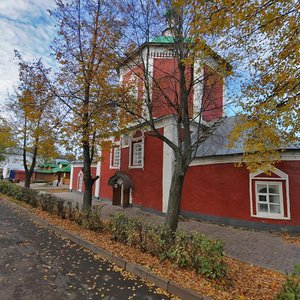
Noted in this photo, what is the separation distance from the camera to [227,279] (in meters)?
4.62

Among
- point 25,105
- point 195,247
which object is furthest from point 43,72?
point 195,247

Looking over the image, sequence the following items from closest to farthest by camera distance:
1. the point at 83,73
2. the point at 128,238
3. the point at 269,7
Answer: the point at 269,7 < the point at 128,238 < the point at 83,73

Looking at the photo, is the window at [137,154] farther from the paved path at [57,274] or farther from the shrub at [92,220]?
the paved path at [57,274]

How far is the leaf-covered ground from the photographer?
419 cm

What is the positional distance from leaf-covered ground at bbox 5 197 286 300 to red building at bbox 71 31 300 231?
4391mm

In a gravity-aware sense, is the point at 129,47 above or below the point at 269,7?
above

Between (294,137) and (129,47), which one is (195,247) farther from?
(129,47)

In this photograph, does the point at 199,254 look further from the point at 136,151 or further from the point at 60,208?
the point at 136,151

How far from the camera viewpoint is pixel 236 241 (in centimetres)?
833

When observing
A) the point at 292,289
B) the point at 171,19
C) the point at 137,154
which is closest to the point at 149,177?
the point at 137,154

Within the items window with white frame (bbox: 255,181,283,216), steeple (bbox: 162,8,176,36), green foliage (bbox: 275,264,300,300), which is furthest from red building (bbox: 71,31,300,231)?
green foliage (bbox: 275,264,300,300)

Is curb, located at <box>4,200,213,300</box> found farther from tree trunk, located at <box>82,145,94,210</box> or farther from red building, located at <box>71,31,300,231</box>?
red building, located at <box>71,31,300,231</box>

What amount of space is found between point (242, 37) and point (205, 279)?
221 inches

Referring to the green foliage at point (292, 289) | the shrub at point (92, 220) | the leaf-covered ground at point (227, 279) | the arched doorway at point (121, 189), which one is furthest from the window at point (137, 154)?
the green foliage at point (292, 289)
